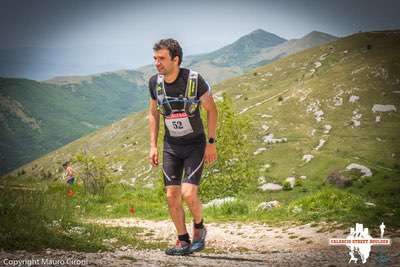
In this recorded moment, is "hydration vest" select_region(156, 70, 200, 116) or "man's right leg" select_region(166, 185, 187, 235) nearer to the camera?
"hydration vest" select_region(156, 70, 200, 116)

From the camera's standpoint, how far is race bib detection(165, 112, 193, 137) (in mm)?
8664

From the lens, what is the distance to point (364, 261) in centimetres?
816

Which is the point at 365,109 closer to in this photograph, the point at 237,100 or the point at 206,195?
the point at 237,100

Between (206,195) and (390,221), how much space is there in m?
20.0

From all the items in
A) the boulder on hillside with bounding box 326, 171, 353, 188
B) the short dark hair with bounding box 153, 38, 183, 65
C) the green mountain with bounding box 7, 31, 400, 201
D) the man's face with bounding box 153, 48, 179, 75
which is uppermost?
the short dark hair with bounding box 153, 38, 183, 65

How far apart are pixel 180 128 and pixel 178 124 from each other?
0.09 meters

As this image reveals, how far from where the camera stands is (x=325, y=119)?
135250 millimetres

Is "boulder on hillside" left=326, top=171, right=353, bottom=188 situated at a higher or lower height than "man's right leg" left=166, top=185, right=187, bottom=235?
lower

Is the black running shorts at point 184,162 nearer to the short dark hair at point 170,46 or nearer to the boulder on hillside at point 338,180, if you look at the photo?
the short dark hair at point 170,46

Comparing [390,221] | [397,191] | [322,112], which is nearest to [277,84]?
[322,112]

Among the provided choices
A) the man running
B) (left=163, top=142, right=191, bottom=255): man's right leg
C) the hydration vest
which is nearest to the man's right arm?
the man running

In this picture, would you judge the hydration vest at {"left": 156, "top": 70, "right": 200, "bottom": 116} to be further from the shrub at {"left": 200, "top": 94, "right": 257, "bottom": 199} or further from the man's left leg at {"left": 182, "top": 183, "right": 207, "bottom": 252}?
the shrub at {"left": 200, "top": 94, "right": 257, "bottom": 199}

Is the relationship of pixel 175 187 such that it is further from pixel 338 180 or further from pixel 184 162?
pixel 338 180

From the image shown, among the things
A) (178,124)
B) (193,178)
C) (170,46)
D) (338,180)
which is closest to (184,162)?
(193,178)
